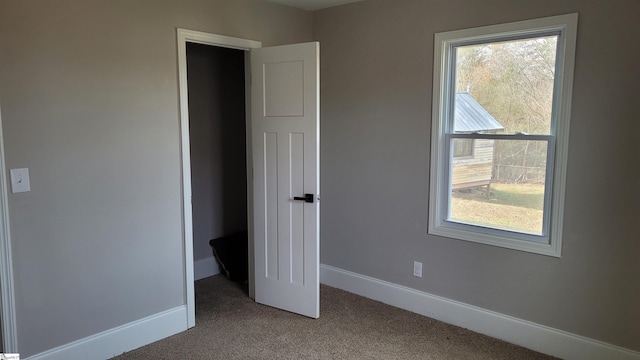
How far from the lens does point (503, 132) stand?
3.08m

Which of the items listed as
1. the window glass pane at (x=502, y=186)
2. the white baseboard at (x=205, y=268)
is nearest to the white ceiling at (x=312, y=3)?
the window glass pane at (x=502, y=186)

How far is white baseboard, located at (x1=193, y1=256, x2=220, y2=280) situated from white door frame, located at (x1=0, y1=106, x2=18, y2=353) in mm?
1967

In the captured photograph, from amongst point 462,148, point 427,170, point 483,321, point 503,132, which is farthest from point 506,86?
point 483,321

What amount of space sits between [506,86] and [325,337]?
2.20 m

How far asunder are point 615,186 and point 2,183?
3.51m

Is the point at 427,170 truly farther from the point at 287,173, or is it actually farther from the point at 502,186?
the point at 287,173

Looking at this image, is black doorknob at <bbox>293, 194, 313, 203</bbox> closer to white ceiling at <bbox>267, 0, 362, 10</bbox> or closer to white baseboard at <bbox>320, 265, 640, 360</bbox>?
white baseboard at <bbox>320, 265, 640, 360</bbox>

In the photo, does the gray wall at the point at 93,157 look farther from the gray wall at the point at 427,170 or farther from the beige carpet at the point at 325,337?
the gray wall at the point at 427,170

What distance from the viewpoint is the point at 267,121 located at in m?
3.51

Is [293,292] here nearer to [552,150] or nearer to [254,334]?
[254,334]

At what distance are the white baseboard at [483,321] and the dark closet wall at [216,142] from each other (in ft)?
4.33

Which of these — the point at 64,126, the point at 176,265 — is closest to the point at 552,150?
the point at 176,265

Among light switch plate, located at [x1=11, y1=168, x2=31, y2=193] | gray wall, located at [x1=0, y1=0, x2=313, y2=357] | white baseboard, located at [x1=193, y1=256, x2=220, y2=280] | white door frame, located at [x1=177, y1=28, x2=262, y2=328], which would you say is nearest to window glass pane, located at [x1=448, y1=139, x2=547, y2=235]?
white door frame, located at [x1=177, y1=28, x2=262, y2=328]

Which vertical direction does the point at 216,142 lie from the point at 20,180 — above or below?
above
